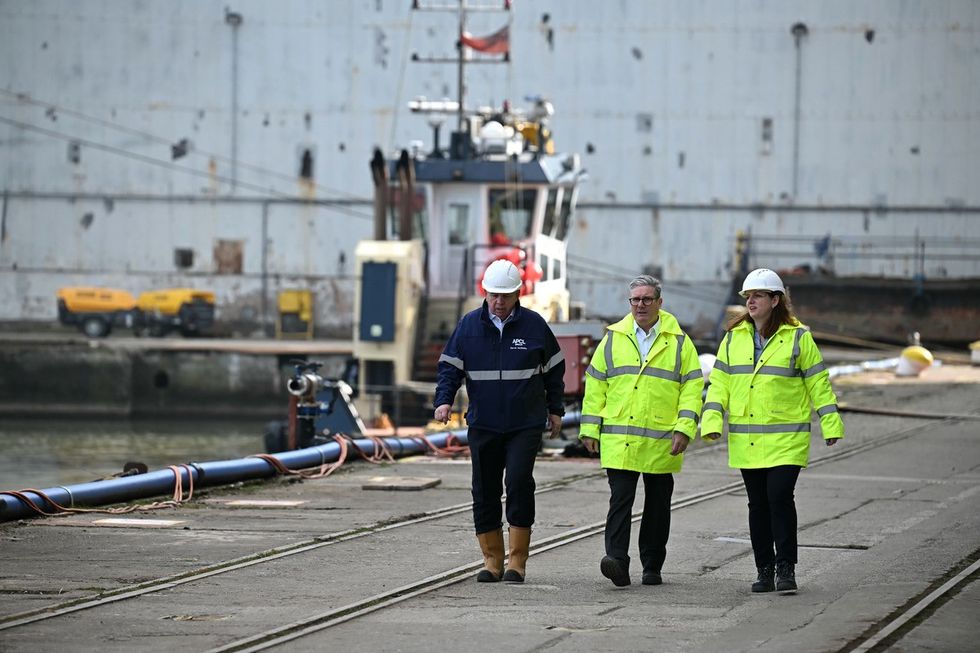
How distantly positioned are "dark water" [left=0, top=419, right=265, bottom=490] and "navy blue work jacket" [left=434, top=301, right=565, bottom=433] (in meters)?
15.9

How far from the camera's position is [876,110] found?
156 ft

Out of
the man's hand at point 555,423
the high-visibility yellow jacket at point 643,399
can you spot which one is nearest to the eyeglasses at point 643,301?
the high-visibility yellow jacket at point 643,399

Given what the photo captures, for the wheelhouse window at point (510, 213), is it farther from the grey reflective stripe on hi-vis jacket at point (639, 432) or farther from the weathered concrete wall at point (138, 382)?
the grey reflective stripe on hi-vis jacket at point (639, 432)

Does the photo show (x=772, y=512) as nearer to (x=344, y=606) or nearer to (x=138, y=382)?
(x=344, y=606)

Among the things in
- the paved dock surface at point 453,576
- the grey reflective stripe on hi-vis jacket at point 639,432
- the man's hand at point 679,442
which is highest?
the grey reflective stripe on hi-vis jacket at point 639,432

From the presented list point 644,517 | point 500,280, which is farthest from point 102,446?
point 644,517

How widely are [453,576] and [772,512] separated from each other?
1847 mm

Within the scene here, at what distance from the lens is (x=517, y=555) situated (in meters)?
9.57

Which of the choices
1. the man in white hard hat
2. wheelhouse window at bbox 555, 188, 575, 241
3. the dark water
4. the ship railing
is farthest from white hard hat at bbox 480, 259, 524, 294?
the ship railing

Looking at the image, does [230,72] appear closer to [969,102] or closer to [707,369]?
[969,102]

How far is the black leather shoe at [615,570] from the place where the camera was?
9219 mm

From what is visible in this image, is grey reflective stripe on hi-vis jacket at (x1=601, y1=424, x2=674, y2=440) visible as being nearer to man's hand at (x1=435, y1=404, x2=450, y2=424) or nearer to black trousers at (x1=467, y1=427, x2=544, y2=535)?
black trousers at (x1=467, y1=427, x2=544, y2=535)

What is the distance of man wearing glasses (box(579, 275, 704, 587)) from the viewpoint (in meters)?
9.36

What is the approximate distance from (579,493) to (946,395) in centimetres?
1417
